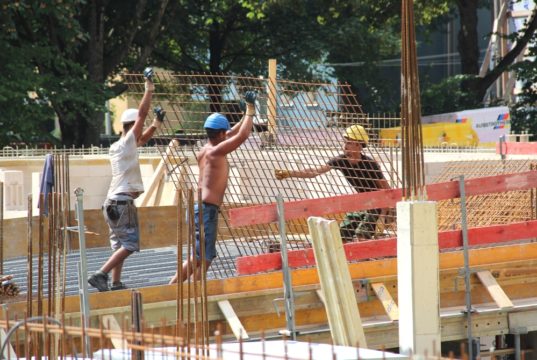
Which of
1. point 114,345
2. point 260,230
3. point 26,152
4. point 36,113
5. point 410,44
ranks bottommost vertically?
point 114,345

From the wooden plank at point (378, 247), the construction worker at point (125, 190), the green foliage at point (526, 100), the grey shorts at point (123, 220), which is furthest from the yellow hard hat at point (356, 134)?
the green foliage at point (526, 100)

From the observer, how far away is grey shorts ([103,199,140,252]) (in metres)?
9.64

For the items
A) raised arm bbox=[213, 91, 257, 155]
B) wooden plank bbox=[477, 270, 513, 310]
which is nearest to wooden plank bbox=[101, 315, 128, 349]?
raised arm bbox=[213, 91, 257, 155]

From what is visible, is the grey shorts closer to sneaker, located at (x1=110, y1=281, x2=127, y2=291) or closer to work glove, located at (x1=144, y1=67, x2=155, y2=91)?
sneaker, located at (x1=110, y1=281, x2=127, y2=291)

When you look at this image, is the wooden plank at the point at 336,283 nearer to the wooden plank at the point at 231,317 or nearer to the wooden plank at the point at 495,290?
the wooden plank at the point at 231,317

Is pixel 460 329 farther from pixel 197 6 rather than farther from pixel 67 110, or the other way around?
pixel 197 6

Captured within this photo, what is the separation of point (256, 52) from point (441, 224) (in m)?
26.0

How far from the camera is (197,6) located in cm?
3594

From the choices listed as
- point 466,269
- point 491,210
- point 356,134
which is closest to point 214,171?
point 356,134

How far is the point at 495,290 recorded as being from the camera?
9555 mm

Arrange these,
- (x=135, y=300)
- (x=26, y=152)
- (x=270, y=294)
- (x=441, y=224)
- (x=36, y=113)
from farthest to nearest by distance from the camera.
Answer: (x=36, y=113), (x=26, y=152), (x=441, y=224), (x=270, y=294), (x=135, y=300)

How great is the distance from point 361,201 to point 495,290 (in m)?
1.50

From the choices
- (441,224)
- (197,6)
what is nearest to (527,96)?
(197,6)

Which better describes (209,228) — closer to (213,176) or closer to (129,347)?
(213,176)
